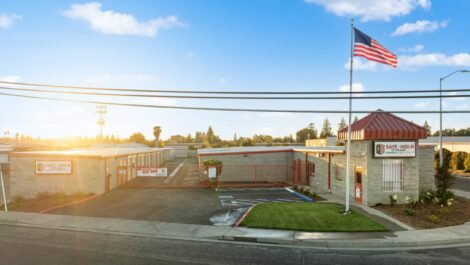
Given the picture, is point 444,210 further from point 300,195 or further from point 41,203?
point 41,203

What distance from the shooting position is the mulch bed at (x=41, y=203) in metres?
21.7

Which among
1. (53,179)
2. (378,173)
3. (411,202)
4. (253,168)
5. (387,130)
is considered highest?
(387,130)

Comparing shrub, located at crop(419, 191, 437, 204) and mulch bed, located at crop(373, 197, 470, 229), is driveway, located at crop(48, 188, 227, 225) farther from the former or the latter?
shrub, located at crop(419, 191, 437, 204)

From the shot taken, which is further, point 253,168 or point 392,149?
point 253,168

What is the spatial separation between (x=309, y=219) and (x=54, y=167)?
1946 centimetres

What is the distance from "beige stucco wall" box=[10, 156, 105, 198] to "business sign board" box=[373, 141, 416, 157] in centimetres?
1972

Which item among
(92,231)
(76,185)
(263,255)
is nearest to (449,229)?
(263,255)

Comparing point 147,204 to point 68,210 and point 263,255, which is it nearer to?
point 68,210

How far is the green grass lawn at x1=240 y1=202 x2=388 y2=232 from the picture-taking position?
52.1 feet

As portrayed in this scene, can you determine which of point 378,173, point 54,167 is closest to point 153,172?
point 54,167

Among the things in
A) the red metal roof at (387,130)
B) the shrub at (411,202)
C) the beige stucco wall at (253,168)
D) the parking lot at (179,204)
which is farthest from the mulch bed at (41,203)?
the shrub at (411,202)

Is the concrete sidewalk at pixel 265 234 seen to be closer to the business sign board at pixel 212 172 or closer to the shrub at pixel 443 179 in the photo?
the shrub at pixel 443 179

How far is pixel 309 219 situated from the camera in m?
17.1

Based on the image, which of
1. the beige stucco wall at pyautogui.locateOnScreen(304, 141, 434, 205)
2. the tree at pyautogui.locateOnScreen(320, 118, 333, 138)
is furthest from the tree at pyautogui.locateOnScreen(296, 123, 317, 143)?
the beige stucco wall at pyautogui.locateOnScreen(304, 141, 434, 205)
